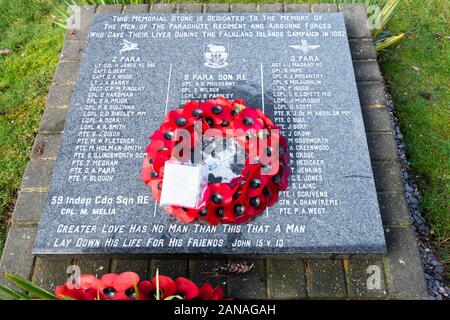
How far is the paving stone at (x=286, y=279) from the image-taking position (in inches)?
108

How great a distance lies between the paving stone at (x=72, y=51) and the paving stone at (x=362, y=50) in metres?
2.48

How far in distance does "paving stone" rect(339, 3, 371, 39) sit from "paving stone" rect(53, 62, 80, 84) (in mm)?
2511

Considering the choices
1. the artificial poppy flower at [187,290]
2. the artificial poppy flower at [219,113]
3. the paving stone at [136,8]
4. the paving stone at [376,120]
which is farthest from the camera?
the paving stone at [136,8]

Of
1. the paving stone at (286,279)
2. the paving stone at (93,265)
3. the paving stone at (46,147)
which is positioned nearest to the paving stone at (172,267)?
the paving stone at (93,265)

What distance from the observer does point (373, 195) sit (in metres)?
→ 2.96

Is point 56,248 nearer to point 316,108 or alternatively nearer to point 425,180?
point 316,108

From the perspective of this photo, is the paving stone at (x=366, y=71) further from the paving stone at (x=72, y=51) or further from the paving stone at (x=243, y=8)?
the paving stone at (x=72, y=51)

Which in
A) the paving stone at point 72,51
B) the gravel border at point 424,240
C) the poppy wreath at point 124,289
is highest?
the paving stone at point 72,51

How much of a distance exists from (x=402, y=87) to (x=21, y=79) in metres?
3.75

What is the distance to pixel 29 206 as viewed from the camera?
311 cm

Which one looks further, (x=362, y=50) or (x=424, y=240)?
(x=362, y=50)

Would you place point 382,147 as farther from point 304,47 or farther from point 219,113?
point 219,113

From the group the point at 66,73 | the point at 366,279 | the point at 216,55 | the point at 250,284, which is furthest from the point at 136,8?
the point at 366,279

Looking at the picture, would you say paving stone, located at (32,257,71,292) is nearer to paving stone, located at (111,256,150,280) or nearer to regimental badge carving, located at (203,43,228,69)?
paving stone, located at (111,256,150,280)
